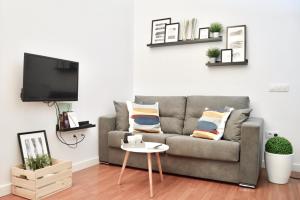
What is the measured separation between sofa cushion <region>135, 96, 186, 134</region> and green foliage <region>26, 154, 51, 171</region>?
1548 millimetres

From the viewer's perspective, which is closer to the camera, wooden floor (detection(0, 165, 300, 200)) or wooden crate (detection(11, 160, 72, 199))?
wooden crate (detection(11, 160, 72, 199))

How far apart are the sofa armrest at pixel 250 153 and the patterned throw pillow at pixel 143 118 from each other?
3.55 ft

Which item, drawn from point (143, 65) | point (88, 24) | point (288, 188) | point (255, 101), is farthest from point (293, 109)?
point (88, 24)

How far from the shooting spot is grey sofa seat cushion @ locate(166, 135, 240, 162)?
256 centimetres

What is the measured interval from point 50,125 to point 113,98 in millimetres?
1197

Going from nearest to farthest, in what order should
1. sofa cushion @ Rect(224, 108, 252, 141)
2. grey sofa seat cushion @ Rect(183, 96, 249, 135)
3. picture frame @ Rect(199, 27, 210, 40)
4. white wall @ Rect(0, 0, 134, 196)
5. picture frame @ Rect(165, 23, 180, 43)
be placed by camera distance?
1. white wall @ Rect(0, 0, 134, 196)
2. sofa cushion @ Rect(224, 108, 252, 141)
3. grey sofa seat cushion @ Rect(183, 96, 249, 135)
4. picture frame @ Rect(199, 27, 210, 40)
5. picture frame @ Rect(165, 23, 180, 43)

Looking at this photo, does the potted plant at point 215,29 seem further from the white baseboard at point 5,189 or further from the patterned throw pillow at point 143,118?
the white baseboard at point 5,189

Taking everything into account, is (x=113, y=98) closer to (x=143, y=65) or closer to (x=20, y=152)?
(x=143, y=65)

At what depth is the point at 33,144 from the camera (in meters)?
2.45

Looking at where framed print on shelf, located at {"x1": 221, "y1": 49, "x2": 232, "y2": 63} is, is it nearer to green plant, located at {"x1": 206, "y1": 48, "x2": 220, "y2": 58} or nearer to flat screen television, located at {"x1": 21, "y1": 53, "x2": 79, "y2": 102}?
green plant, located at {"x1": 206, "y1": 48, "x2": 220, "y2": 58}

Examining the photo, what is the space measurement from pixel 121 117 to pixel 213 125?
1221 mm

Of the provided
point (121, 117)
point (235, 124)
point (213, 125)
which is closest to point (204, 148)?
point (213, 125)

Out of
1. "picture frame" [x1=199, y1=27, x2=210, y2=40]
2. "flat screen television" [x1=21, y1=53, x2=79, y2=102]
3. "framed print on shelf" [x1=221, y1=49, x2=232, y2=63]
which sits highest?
"picture frame" [x1=199, y1=27, x2=210, y2=40]

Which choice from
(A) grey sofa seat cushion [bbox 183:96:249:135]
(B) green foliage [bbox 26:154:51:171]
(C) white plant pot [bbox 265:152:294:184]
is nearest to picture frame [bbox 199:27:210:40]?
(A) grey sofa seat cushion [bbox 183:96:249:135]
